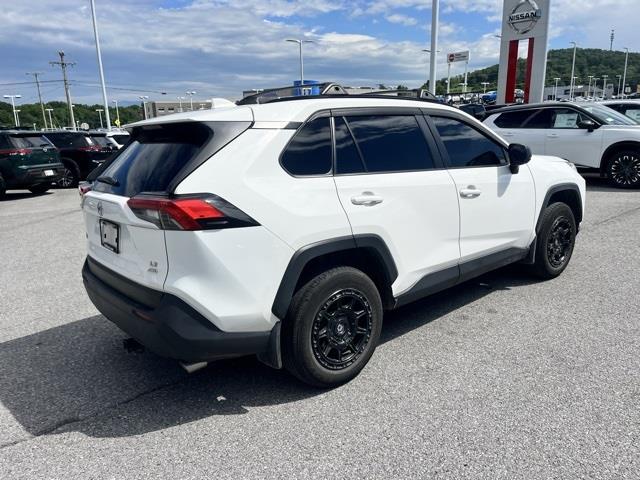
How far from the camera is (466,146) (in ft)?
13.1

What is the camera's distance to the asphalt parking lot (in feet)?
7.92

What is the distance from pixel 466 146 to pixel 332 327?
1.98 meters

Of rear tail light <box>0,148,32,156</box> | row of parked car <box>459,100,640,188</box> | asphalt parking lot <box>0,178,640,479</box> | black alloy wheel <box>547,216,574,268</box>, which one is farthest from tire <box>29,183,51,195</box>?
black alloy wheel <box>547,216,574,268</box>

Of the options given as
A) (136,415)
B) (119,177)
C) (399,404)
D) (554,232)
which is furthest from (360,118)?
(554,232)

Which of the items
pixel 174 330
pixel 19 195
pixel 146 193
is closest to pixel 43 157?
pixel 19 195

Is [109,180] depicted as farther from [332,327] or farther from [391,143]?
[391,143]

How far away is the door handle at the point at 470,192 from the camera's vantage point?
3.75 meters

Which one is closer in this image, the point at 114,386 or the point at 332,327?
the point at 332,327

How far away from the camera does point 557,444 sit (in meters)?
2.48

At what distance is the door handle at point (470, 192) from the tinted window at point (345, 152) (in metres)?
1.02

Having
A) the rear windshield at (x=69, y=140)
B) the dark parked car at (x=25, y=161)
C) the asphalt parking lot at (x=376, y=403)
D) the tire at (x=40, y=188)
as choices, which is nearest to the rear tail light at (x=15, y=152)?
the dark parked car at (x=25, y=161)

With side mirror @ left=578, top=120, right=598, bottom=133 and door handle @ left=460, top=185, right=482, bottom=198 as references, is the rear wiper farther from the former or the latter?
side mirror @ left=578, top=120, right=598, bottom=133

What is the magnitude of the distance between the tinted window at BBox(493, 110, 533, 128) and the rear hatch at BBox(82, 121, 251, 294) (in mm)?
10287

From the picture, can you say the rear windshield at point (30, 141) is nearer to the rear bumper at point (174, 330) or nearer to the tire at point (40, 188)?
the tire at point (40, 188)
